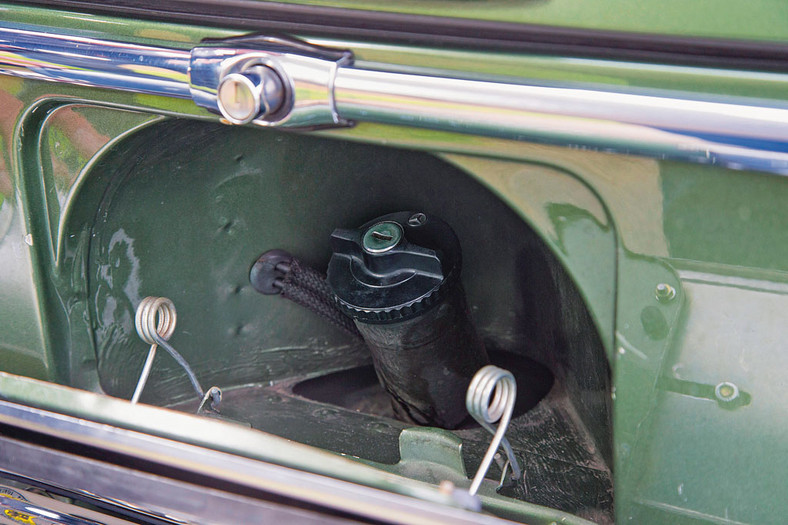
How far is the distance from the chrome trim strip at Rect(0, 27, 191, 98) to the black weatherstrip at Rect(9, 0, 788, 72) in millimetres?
50

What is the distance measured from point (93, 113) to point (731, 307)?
852 millimetres

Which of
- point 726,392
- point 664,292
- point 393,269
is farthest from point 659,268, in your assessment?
point 393,269

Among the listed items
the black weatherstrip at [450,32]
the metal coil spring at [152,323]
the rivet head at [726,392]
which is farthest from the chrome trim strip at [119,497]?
the black weatherstrip at [450,32]

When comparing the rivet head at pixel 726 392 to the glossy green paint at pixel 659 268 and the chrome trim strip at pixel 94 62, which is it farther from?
the chrome trim strip at pixel 94 62

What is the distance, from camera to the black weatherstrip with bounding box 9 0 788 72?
0.74m

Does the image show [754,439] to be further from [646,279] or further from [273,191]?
[273,191]

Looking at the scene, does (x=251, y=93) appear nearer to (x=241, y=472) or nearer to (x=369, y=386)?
(x=241, y=472)

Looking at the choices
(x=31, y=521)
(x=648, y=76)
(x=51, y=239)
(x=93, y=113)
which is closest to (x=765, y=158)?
(x=648, y=76)

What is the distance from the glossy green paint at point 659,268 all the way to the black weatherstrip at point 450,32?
12mm

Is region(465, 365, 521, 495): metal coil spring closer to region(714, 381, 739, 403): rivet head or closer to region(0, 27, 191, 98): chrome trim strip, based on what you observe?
region(714, 381, 739, 403): rivet head

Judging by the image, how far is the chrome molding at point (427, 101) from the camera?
2.39 feet

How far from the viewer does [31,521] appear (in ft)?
3.66

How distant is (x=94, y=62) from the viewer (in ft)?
3.18

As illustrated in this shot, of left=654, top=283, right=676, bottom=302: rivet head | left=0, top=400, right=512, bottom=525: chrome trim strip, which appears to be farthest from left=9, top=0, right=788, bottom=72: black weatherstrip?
left=0, top=400, right=512, bottom=525: chrome trim strip
